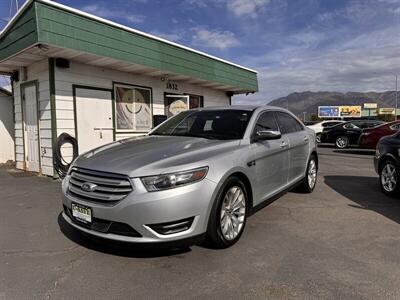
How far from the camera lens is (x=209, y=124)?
4.97 m

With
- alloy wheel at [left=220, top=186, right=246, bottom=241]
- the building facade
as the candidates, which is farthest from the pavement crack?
the building facade

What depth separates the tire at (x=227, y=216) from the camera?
3.63m

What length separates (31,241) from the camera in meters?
4.29

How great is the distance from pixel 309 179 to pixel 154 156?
13.0ft

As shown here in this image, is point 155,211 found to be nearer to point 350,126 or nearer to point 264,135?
point 264,135

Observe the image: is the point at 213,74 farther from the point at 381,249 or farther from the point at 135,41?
the point at 381,249

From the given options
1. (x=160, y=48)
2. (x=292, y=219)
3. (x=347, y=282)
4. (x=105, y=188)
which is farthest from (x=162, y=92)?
(x=347, y=282)

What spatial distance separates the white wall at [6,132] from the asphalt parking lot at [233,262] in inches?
245

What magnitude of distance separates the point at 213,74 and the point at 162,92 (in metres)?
2.08

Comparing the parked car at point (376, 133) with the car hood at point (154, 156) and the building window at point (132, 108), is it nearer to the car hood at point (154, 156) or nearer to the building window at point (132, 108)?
the building window at point (132, 108)

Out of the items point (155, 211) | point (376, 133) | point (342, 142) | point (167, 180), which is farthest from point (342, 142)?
point (155, 211)

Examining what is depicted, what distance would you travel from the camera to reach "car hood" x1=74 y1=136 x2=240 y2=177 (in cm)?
343

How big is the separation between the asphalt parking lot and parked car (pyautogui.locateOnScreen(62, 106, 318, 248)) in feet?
1.11

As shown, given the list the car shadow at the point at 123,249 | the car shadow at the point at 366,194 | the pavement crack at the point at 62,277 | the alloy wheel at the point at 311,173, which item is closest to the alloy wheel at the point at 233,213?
the car shadow at the point at 123,249
